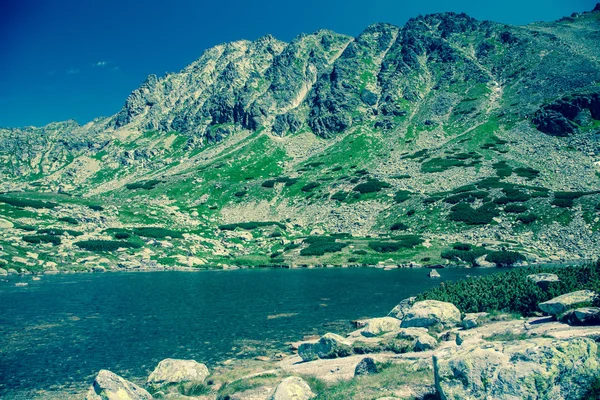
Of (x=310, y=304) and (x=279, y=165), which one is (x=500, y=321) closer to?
(x=310, y=304)

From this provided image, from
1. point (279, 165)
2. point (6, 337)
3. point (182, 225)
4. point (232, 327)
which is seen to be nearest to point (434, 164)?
point (279, 165)

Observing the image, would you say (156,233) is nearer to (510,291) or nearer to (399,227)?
(399,227)

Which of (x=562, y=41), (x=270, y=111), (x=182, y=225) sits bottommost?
(x=182, y=225)

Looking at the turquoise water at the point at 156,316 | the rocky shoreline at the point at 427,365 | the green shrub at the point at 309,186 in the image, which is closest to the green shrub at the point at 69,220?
the turquoise water at the point at 156,316

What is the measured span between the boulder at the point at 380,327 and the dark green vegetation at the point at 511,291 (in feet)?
18.5

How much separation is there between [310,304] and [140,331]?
14.6 metres

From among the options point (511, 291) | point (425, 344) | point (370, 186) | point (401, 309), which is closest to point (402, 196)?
point (370, 186)

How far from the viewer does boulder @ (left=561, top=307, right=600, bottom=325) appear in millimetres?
13508

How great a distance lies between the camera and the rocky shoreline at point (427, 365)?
28.8 ft

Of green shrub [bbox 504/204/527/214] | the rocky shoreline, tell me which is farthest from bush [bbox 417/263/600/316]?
green shrub [bbox 504/204/527/214]

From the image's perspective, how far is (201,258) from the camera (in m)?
66.7

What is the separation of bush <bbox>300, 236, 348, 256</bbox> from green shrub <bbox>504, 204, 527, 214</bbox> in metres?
30.6

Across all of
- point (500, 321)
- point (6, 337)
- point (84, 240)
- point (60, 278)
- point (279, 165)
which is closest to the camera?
point (500, 321)

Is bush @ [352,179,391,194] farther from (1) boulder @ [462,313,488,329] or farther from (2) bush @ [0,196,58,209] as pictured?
(1) boulder @ [462,313,488,329]
